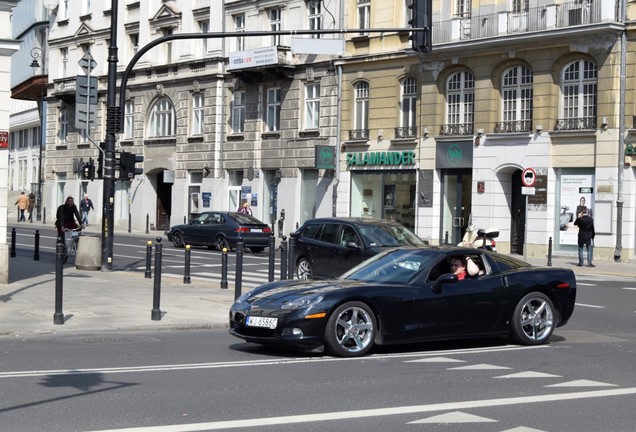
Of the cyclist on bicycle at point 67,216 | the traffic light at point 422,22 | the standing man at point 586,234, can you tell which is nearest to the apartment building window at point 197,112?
the cyclist on bicycle at point 67,216

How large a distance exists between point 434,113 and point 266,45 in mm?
10391

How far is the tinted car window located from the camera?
76.8 ft

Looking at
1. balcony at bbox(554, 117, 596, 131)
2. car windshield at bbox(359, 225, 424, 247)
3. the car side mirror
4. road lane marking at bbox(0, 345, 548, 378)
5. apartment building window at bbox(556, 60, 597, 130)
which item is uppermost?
apartment building window at bbox(556, 60, 597, 130)

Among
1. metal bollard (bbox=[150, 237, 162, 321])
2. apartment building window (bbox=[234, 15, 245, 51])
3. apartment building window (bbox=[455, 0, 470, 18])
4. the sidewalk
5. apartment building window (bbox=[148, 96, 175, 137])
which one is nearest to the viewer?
the sidewalk

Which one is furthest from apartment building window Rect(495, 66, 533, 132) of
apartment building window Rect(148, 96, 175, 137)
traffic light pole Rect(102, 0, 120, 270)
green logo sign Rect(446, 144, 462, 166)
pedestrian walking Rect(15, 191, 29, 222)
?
pedestrian walking Rect(15, 191, 29, 222)

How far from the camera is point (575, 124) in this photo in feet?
120

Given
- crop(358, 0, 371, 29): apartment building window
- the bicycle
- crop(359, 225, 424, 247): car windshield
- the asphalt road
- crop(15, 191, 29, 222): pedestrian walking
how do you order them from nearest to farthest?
the asphalt road
crop(359, 225, 424, 247): car windshield
the bicycle
crop(358, 0, 371, 29): apartment building window
crop(15, 191, 29, 222): pedestrian walking

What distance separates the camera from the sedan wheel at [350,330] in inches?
486

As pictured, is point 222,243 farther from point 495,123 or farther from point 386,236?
point 386,236

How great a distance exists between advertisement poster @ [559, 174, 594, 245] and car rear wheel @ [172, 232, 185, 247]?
13.0 metres

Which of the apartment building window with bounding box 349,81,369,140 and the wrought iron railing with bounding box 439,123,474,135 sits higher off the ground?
the apartment building window with bounding box 349,81,369,140

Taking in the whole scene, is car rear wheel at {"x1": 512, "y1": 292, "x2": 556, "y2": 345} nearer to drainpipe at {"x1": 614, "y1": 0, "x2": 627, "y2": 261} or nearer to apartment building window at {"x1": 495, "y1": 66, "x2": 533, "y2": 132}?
drainpipe at {"x1": 614, "y1": 0, "x2": 627, "y2": 261}

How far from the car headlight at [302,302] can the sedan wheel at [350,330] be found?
0.24 m

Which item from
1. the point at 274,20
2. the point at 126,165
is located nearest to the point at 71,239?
the point at 126,165
